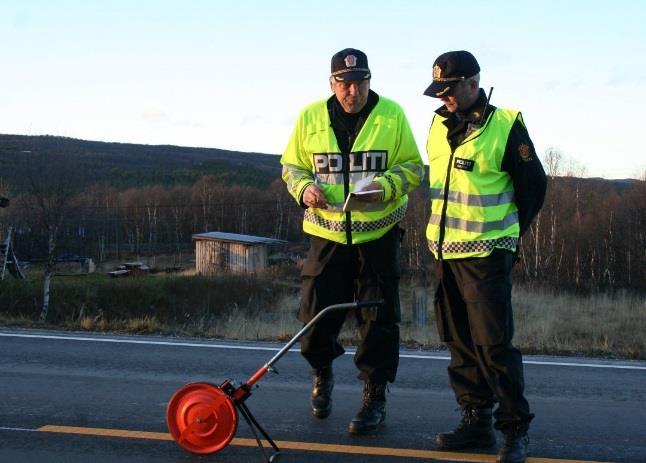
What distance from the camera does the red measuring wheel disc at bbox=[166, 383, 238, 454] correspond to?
4453 millimetres

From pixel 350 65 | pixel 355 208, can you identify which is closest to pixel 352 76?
pixel 350 65

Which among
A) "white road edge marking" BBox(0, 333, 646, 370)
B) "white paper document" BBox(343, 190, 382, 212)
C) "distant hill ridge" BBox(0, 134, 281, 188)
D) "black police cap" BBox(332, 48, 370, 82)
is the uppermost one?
"distant hill ridge" BBox(0, 134, 281, 188)

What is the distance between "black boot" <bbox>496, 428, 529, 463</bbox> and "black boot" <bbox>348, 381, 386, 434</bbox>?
0.87m

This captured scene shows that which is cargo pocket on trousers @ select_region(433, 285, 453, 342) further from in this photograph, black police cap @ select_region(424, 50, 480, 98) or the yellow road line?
black police cap @ select_region(424, 50, 480, 98)

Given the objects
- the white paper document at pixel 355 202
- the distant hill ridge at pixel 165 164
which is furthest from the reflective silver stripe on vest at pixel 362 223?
the distant hill ridge at pixel 165 164

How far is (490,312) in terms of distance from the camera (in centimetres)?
451

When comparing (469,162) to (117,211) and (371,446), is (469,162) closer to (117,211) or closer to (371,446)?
(371,446)

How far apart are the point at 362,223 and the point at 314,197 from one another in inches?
13.1

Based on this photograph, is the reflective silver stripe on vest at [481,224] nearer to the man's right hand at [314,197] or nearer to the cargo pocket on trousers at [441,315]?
the cargo pocket on trousers at [441,315]

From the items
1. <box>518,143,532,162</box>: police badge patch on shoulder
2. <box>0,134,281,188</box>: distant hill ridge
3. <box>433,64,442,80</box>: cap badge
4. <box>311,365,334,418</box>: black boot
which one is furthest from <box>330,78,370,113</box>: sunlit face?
<box>0,134,281,188</box>: distant hill ridge

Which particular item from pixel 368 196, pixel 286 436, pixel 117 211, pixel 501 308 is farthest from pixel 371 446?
pixel 117 211

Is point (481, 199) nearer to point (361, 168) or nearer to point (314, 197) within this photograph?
point (361, 168)

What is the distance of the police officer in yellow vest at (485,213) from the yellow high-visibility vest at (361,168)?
1.14ft

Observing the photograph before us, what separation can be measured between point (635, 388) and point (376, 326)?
2.79 meters
